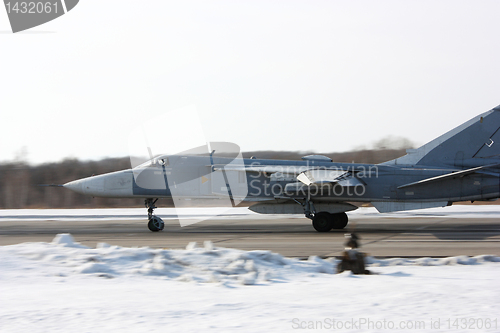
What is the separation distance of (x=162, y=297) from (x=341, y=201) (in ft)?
45.0

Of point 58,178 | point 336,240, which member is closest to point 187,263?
point 336,240

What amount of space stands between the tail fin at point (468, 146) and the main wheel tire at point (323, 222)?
393cm

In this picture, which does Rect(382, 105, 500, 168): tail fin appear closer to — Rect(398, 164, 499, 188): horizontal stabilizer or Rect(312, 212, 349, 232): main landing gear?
Rect(398, 164, 499, 188): horizontal stabilizer

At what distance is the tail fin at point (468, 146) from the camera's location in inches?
703

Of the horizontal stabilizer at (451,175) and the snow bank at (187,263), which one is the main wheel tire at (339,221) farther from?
the snow bank at (187,263)

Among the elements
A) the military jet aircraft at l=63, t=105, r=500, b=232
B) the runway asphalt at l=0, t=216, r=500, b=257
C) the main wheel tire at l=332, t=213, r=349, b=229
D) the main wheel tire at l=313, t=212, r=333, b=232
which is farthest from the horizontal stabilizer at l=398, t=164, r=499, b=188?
the main wheel tire at l=313, t=212, r=333, b=232

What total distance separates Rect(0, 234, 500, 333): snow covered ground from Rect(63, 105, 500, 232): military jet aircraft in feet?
29.1

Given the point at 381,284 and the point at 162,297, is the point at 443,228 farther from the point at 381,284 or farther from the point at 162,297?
the point at 162,297

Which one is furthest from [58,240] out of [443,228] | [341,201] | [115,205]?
[115,205]

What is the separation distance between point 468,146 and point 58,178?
5062 cm

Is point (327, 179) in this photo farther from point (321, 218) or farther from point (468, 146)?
point (468, 146)

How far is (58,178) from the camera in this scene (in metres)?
57.4

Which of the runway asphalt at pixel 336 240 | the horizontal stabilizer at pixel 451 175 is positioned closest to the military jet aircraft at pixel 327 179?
the horizontal stabilizer at pixel 451 175

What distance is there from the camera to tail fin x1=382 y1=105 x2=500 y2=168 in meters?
17.9
